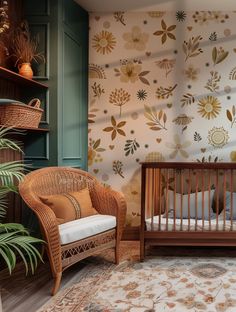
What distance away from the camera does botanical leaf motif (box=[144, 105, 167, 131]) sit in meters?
3.39

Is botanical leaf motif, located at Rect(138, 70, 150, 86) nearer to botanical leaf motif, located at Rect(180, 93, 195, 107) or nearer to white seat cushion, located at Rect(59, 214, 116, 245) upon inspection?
botanical leaf motif, located at Rect(180, 93, 195, 107)

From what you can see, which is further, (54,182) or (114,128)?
(114,128)

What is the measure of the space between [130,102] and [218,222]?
1601 millimetres

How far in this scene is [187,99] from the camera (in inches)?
133

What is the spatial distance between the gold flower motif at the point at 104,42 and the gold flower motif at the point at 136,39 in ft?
0.52

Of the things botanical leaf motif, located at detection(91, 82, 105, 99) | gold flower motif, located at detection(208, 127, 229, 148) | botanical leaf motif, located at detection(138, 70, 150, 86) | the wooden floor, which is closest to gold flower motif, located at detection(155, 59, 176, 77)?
botanical leaf motif, located at detection(138, 70, 150, 86)

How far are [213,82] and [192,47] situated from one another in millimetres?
461

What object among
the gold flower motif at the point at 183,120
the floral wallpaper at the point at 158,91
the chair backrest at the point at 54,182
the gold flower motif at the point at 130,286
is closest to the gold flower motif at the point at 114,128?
the floral wallpaper at the point at 158,91

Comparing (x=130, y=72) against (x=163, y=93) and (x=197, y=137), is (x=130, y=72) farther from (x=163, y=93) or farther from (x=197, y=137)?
(x=197, y=137)

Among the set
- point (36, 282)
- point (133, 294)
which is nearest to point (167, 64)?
point (133, 294)

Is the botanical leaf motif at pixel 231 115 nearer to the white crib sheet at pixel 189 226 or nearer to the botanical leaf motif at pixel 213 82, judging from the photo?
the botanical leaf motif at pixel 213 82

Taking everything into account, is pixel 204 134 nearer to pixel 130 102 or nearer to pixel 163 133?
pixel 163 133

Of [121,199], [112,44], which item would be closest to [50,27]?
[112,44]

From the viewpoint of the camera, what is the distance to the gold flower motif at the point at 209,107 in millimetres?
3357
